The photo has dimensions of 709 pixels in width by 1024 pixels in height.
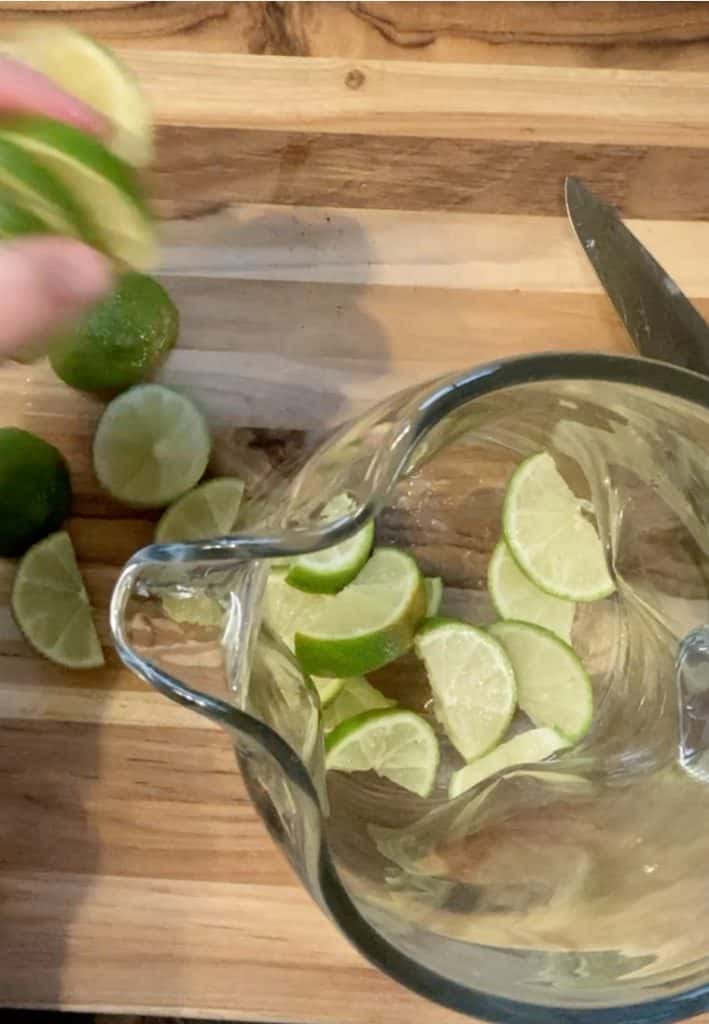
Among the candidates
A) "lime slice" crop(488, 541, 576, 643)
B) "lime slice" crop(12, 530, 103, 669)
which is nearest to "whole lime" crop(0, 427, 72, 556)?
"lime slice" crop(12, 530, 103, 669)

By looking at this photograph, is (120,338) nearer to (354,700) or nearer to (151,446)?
(151,446)

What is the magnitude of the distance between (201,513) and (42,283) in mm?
235

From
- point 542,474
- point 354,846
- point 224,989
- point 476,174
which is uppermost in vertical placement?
point 476,174

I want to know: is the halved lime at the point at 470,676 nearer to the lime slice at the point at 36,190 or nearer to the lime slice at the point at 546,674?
the lime slice at the point at 546,674

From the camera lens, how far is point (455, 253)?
707 millimetres

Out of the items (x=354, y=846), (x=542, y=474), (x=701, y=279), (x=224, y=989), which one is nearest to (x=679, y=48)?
(x=701, y=279)

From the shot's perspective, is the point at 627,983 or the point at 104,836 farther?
the point at 104,836

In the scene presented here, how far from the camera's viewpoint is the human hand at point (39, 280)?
0.45 m

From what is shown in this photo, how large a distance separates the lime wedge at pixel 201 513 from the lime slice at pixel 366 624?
8 cm

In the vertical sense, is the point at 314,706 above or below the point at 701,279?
below

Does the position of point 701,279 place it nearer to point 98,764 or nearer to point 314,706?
point 314,706

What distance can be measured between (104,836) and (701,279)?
470 mm

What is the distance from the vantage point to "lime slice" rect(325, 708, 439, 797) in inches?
24.7

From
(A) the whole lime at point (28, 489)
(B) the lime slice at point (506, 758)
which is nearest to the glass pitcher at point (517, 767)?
(B) the lime slice at point (506, 758)
